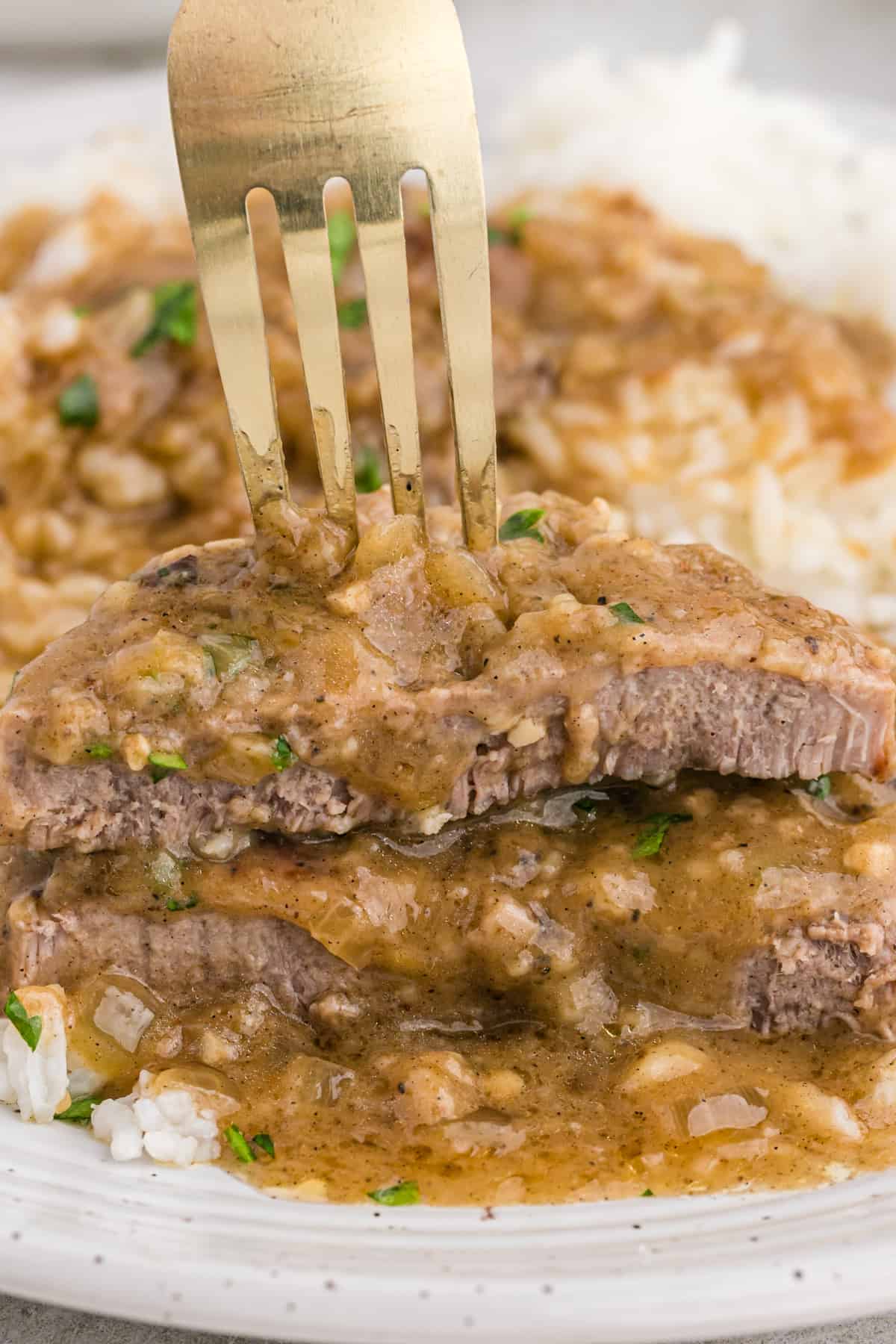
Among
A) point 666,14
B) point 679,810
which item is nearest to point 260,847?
point 679,810

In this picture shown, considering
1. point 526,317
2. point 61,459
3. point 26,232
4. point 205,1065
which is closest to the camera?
point 205,1065

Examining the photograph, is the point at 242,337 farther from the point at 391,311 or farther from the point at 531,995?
the point at 531,995

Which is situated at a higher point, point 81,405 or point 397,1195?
point 81,405

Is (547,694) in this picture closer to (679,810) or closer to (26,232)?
(679,810)

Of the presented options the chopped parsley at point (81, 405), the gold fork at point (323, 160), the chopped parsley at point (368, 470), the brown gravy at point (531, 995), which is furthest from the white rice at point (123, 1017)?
the chopped parsley at point (81, 405)

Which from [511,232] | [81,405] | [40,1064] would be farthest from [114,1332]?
[511,232]

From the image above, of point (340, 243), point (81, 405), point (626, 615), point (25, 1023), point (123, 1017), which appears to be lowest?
point (123, 1017)

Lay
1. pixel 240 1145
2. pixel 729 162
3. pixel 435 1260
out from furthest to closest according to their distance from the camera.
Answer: pixel 729 162, pixel 240 1145, pixel 435 1260
